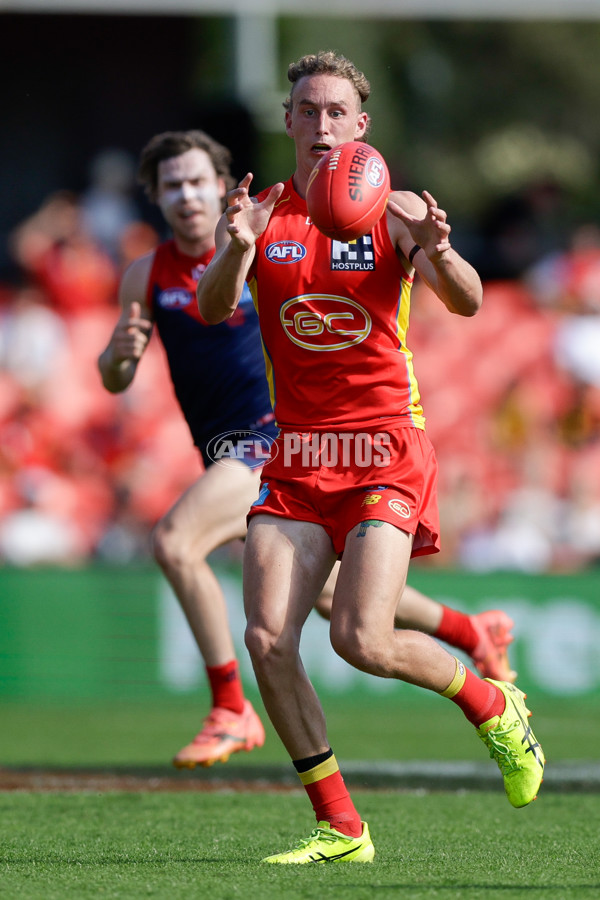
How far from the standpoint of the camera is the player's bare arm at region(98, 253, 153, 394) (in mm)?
6398

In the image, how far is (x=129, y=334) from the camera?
6410 millimetres

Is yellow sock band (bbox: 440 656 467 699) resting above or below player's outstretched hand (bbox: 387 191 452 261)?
below

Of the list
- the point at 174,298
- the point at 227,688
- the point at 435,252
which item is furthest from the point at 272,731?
the point at 435,252

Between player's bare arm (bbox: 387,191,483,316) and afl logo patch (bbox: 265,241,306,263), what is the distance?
1.14 ft

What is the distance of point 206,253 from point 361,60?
1498 cm

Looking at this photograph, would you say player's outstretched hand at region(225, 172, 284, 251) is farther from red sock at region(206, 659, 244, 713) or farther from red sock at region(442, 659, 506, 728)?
red sock at region(206, 659, 244, 713)

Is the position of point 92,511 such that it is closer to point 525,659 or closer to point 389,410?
point 525,659

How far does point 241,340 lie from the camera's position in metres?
6.69

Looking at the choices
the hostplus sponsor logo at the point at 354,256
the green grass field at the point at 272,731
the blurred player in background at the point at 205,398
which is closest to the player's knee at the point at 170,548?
the blurred player in background at the point at 205,398

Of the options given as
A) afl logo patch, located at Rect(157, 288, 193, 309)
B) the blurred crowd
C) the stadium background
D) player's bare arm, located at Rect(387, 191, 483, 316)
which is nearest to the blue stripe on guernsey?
afl logo patch, located at Rect(157, 288, 193, 309)

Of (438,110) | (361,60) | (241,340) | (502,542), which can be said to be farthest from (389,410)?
(438,110)

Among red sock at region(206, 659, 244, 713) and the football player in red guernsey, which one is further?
red sock at region(206, 659, 244, 713)

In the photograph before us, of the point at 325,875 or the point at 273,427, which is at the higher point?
the point at 273,427

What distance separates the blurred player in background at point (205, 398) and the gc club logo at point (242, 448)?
0.06 ft
